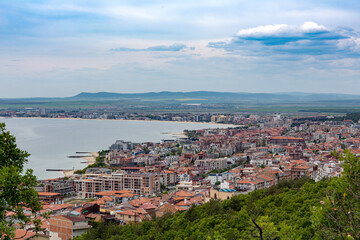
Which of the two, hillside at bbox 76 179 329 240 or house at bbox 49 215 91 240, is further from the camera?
house at bbox 49 215 91 240

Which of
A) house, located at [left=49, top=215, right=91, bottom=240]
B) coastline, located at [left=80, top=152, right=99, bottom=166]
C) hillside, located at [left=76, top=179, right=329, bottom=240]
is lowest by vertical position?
coastline, located at [left=80, top=152, right=99, bottom=166]

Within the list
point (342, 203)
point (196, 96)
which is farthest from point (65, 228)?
point (196, 96)

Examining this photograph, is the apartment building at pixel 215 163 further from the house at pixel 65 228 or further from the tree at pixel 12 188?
the tree at pixel 12 188

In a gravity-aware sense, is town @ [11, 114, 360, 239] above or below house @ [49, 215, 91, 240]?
below

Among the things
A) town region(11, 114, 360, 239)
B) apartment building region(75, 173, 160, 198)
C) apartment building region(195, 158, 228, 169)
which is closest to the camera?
town region(11, 114, 360, 239)

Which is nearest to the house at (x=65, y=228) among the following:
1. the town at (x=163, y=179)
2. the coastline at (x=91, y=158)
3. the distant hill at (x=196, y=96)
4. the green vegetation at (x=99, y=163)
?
the town at (x=163, y=179)

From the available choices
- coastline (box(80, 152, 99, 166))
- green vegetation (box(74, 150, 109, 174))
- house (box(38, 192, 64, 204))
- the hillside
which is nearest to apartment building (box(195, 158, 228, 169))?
green vegetation (box(74, 150, 109, 174))

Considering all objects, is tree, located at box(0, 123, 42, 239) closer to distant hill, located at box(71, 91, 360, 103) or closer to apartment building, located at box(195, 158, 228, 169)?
apartment building, located at box(195, 158, 228, 169)
